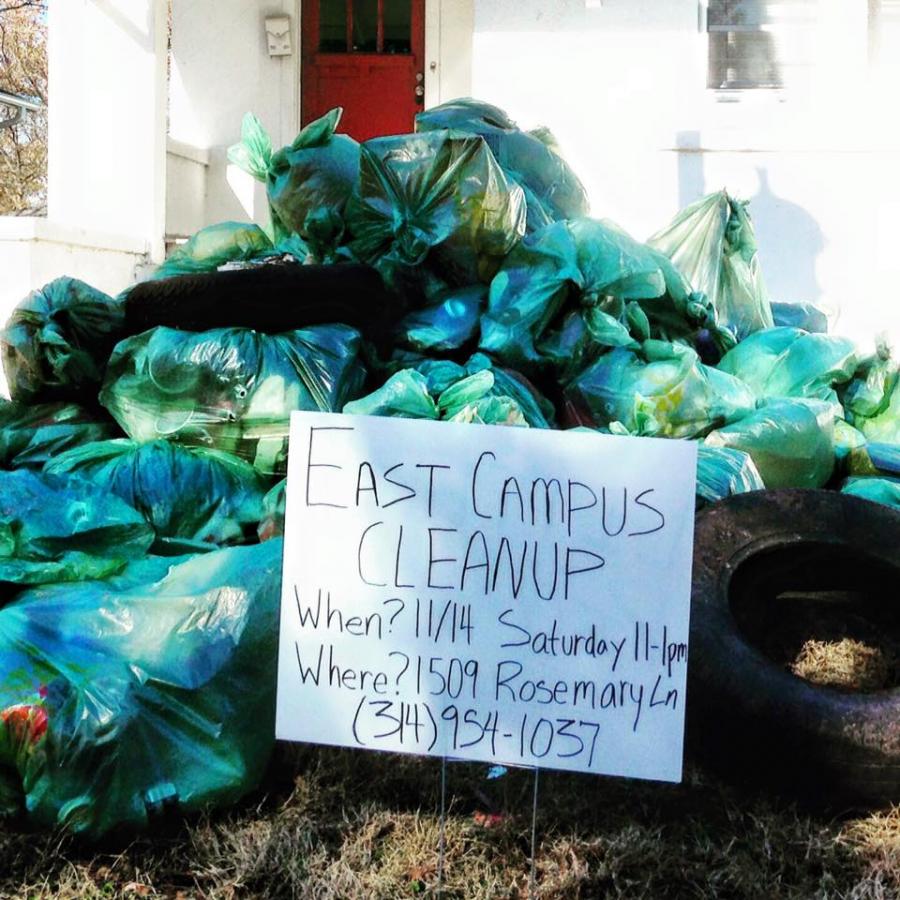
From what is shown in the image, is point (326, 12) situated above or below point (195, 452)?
above

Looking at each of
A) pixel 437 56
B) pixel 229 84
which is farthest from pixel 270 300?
pixel 437 56

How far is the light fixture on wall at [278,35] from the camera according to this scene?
330 inches

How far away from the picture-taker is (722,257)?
17.7ft

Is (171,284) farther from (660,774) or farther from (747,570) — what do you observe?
(660,774)

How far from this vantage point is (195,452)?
3.47 m

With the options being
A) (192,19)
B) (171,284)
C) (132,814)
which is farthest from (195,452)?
(192,19)

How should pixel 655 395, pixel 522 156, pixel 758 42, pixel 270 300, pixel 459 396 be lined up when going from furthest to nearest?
pixel 758 42
pixel 522 156
pixel 655 395
pixel 270 300
pixel 459 396

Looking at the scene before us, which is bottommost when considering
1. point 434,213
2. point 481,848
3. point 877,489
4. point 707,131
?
point 481,848

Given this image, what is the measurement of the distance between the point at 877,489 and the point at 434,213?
5.24 feet

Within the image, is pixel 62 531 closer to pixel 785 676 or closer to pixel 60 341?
pixel 60 341

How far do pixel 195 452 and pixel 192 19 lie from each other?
594 centimetres

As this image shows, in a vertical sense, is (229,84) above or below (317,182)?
above

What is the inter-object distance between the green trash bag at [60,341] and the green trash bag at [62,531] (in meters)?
0.72

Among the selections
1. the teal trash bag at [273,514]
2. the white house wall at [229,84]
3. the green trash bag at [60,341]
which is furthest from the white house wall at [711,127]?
the teal trash bag at [273,514]
